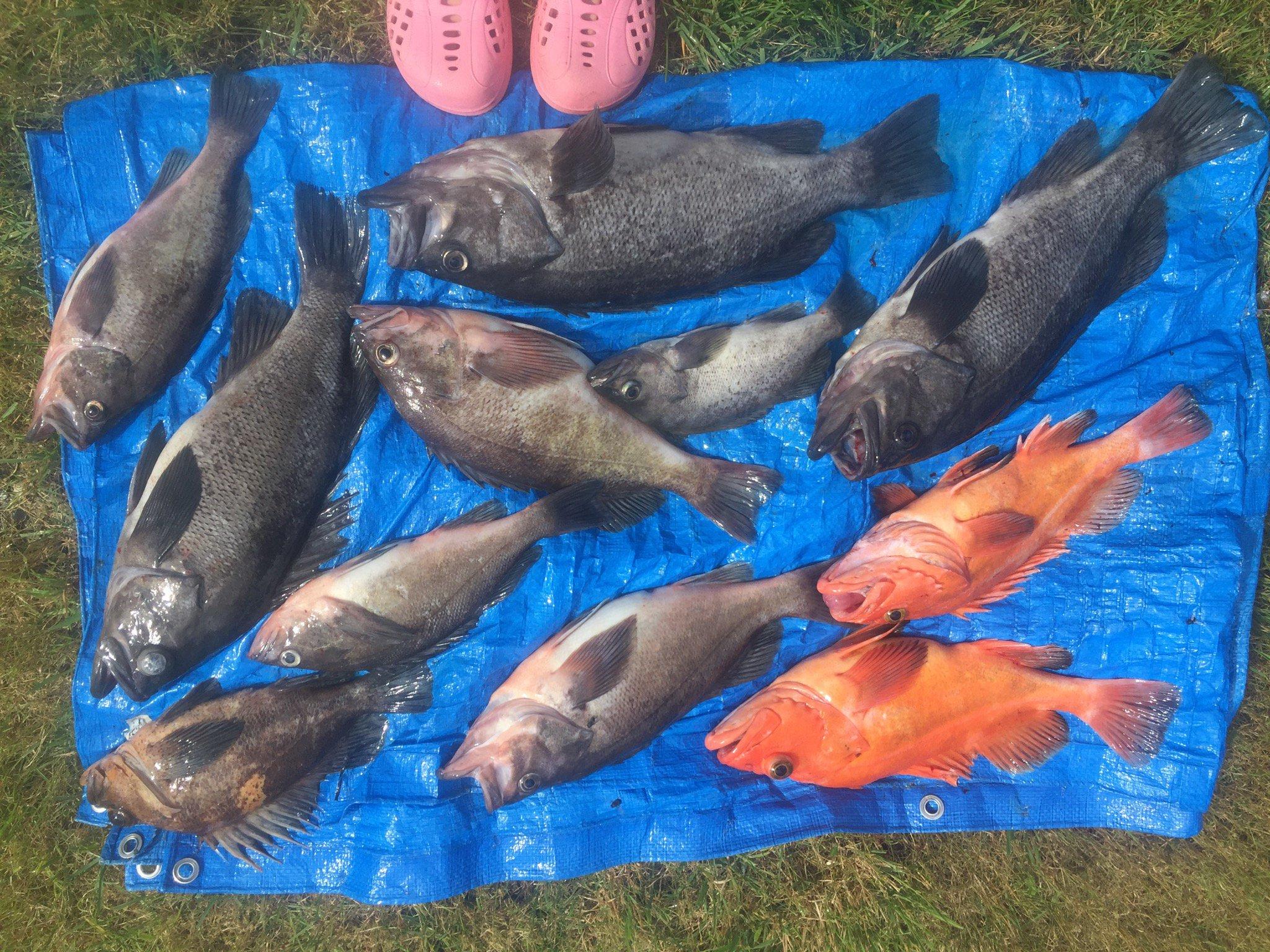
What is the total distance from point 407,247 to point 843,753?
3.03 meters

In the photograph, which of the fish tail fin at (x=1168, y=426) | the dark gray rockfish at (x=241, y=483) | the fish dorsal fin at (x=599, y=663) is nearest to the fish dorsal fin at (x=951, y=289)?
the fish tail fin at (x=1168, y=426)

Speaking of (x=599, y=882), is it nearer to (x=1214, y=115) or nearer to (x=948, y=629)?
(x=948, y=629)

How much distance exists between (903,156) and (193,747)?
4365 millimetres

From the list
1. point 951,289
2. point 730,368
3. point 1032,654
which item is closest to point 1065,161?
point 951,289

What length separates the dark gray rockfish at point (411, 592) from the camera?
3260 mm

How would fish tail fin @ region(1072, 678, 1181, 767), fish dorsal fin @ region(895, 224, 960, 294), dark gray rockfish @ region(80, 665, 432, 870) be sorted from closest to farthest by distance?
dark gray rockfish @ region(80, 665, 432, 870)
fish dorsal fin @ region(895, 224, 960, 294)
fish tail fin @ region(1072, 678, 1181, 767)

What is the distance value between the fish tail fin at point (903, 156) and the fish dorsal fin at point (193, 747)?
389 cm

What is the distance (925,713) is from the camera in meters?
3.43

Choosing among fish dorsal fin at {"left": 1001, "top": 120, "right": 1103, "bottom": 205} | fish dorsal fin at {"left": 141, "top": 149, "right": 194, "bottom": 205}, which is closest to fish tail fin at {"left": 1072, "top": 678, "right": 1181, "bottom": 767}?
fish dorsal fin at {"left": 1001, "top": 120, "right": 1103, "bottom": 205}

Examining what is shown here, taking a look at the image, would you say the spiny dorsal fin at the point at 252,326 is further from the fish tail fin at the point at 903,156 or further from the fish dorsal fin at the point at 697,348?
the fish tail fin at the point at 903,156

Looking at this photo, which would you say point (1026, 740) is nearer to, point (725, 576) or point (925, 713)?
point (925, 713)

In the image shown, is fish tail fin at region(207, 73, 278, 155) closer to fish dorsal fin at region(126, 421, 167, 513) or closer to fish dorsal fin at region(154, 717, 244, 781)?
fish dorsal fin at region(126, 421, 167, 513)

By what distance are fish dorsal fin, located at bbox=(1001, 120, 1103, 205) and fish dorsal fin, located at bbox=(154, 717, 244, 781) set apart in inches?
175

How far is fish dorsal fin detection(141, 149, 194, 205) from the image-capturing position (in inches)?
136
